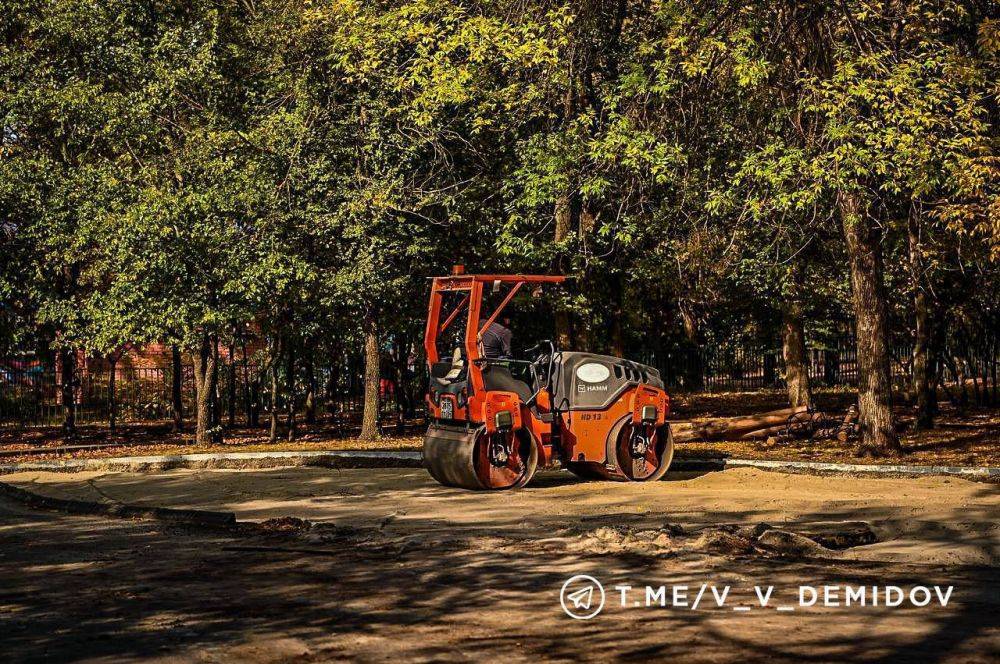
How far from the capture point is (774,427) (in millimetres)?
24062

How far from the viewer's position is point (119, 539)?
527 inches

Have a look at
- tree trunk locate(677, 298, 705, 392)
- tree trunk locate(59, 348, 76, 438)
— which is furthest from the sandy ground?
tree trunk locate(677, 298, 705, 392)

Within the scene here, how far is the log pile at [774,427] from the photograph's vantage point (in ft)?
77.7

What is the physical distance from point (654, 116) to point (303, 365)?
12201mm

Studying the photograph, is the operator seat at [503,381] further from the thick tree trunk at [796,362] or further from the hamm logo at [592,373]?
the thick tree trunk at [796,362]

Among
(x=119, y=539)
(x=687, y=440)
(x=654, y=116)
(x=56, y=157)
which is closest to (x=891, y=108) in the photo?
(x=654, y=116)

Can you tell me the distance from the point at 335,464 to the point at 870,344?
7975 millimetres

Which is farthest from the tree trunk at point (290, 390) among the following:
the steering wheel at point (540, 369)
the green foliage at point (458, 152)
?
the steering wheel at point (540, 369)

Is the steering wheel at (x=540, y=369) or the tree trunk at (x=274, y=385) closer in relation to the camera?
the steering wheel at (x=540, y=369)

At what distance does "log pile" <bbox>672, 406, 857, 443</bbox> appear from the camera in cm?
2367

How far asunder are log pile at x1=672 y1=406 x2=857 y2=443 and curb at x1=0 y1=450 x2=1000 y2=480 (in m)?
5.03

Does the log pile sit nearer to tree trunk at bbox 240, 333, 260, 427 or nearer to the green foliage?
the green foliage

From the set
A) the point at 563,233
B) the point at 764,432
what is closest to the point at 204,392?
the point at 563,233

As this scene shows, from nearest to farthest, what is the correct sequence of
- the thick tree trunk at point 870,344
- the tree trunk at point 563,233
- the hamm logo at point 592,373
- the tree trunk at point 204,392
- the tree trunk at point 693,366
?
the hamm logo at point 592,373 → the thick tree trunk at point 870,344 → the tree trunk at point 563,233 → the tree trunk at point 204,392 → the tree trunk at point 693,366
